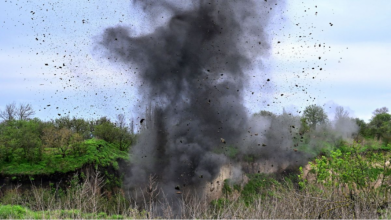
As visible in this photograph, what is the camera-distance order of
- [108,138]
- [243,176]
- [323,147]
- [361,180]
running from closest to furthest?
[361,180] < [243,176] < [108,138] < [323,147]

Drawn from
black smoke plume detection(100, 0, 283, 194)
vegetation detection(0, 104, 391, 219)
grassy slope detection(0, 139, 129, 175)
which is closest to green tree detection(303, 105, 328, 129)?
vegetation detection(0, 104, 391, 219)

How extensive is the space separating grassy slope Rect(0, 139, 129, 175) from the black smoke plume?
2325 millimetres

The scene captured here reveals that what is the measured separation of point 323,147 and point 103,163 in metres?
21.5

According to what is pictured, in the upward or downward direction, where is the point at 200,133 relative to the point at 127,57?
downward

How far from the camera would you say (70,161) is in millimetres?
27438

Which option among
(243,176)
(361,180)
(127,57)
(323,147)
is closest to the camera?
(361,180)

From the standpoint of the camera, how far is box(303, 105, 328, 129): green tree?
4066cm

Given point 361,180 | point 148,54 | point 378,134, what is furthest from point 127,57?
point 378,134

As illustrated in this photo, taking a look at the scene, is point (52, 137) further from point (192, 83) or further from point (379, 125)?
point (379, 125)

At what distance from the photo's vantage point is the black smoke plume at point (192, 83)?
28.2 m

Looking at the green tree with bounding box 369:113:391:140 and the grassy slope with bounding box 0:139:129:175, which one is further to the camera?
the green tree with bounding box 369:113:391:140

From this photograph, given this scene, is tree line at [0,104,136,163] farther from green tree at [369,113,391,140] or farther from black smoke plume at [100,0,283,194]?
green tree at [369,113,391,140]

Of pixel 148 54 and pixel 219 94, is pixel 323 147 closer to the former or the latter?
pixel 219 94

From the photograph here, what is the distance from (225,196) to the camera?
27.7m
